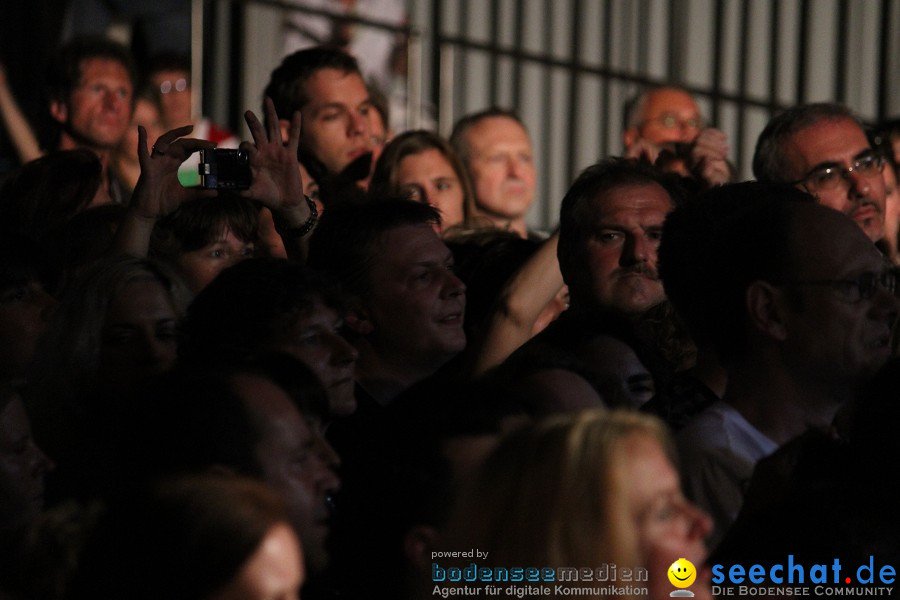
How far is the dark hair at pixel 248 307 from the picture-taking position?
353 cm

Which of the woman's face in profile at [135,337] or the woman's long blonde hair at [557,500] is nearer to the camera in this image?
the woman's long blonde hair at [557,500]

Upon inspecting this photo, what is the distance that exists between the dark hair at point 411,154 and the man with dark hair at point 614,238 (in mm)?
1376

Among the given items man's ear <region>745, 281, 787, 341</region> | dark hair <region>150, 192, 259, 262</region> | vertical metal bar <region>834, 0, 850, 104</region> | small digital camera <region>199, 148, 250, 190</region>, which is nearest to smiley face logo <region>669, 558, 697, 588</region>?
man's ear <region>745, 281, 787, 341</region>

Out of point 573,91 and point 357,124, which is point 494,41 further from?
point 357,124

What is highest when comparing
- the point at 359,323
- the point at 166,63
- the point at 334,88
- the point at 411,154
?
the point at 166,63

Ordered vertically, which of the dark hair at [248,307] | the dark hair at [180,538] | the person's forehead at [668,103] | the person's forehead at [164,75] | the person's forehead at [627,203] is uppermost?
the person's forehead at [164,75]

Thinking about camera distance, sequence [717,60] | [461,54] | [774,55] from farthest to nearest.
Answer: [774,55] < [717,60] < [461,54]

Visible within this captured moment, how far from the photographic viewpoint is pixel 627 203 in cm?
444

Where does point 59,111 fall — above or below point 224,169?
above

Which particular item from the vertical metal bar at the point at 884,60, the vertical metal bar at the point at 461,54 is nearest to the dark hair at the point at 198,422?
the vertical metal bar at the point at 461,54

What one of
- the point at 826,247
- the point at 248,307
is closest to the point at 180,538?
the point at 248,307

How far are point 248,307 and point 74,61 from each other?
9.52ft

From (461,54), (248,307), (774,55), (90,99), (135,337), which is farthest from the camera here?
(774,55)

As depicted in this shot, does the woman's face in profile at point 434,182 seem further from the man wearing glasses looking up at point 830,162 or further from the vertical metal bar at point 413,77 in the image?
the vertical metal bar at point 413,77
